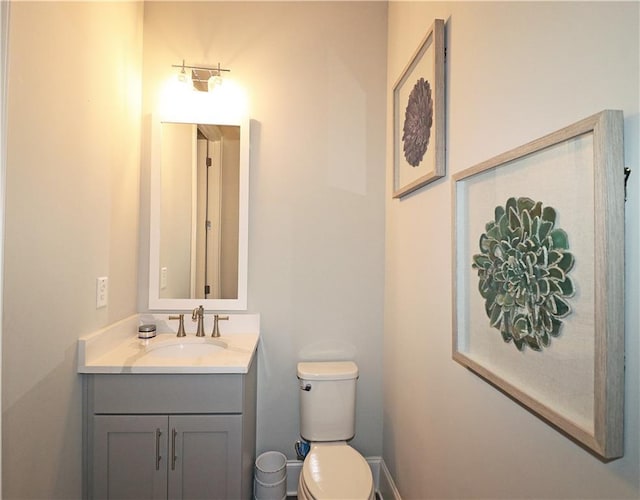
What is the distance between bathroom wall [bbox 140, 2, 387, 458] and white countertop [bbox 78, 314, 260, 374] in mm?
165

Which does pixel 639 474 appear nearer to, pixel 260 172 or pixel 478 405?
pixel 478 405

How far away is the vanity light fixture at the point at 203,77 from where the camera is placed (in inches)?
71.8

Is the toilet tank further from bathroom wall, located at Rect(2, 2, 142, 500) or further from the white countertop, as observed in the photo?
bathroom wall, located at Rect(2, 2, 142, 500)

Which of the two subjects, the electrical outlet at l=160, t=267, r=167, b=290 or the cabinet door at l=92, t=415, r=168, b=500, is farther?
the electrical outlet at l=160, t=267, r=167, b=290

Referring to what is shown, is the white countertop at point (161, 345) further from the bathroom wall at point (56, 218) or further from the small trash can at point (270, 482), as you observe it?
the small trash can at point (270, 482)

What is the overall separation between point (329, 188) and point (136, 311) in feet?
4.20

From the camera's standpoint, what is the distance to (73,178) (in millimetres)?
1274

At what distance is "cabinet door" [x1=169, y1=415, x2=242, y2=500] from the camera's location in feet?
4.52

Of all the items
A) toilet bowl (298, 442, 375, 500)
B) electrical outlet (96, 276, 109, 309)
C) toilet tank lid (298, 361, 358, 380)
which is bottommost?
toilet bowl (298, 442, 375, 500)

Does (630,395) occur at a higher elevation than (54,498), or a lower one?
higher

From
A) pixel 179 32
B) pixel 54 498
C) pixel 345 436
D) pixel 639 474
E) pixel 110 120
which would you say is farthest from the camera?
pixel 179 32

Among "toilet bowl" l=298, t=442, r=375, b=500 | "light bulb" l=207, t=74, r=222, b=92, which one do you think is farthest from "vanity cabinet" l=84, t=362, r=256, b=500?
"light bulb" l=207, t=74, r=222, b=92

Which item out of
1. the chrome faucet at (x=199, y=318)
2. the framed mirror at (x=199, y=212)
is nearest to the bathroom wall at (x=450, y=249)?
the framed mirror at (x=199, y=212)

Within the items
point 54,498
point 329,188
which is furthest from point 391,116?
point 54,498
